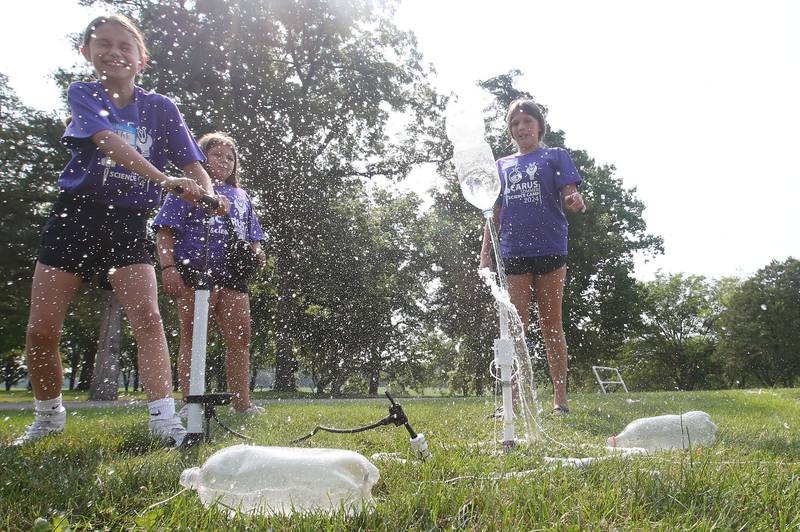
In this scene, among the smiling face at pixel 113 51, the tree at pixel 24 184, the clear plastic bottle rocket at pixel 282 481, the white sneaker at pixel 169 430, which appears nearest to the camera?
the clear plastic bottle rocket at pixel 282 481

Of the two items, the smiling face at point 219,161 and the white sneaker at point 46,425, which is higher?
the smiling face at point 219,161

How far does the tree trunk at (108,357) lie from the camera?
12969 mm

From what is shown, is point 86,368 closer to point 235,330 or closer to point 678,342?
point 235,330

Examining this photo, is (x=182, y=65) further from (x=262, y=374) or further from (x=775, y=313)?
(x=775, y=313)

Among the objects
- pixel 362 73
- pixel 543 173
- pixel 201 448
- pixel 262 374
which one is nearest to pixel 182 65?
pixel 362 73

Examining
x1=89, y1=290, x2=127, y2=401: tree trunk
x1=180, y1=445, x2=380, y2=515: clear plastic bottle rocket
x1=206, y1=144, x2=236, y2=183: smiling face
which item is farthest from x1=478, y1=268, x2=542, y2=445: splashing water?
x1=89, y1=290, x2=127, y2=401: tree trunk

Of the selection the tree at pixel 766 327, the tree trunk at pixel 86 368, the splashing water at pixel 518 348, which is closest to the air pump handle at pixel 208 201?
the splashing water at pixel 518 348

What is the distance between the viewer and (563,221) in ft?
14.3

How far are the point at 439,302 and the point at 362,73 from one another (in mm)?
10942

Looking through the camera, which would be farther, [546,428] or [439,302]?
[439,302]

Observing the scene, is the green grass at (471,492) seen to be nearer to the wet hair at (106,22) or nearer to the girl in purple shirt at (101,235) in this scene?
the girl in purple shirt at (101,235)

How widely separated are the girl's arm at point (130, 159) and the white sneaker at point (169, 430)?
119 centimetres

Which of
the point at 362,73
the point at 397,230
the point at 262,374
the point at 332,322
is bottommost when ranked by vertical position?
the point at 262,374

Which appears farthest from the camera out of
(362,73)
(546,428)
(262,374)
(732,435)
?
(262,374)
